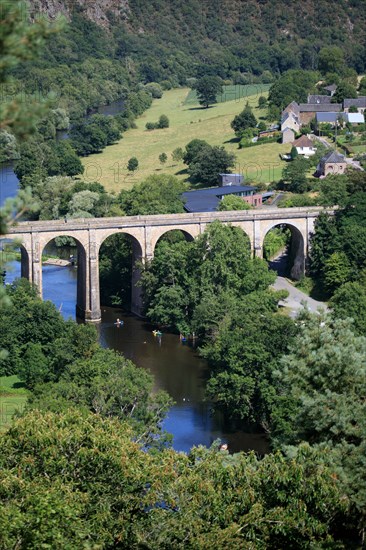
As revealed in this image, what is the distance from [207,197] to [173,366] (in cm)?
3018

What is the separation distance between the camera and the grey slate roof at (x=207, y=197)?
316ft

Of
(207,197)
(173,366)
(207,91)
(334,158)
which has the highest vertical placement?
(207,91)

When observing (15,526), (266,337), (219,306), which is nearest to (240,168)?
(219,306)

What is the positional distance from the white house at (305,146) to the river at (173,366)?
34638 millimetres

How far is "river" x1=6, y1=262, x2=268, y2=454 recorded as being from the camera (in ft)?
194

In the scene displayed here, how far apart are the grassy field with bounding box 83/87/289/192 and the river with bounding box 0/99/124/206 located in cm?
572

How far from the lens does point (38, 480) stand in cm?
3531

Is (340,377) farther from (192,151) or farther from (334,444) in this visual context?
(192,151)

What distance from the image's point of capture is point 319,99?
455ft

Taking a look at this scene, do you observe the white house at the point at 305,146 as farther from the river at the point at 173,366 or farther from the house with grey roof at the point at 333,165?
the river at the point at 173,366

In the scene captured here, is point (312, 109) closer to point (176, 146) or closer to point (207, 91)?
point (176, 146)

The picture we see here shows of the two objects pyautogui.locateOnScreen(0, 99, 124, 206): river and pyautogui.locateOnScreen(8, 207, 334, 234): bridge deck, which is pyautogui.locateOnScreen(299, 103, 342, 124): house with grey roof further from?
pyautogui.locateOnScreen(8, 207, 334, 234): bridge deck

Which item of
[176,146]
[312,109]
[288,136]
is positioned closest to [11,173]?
[176,146]

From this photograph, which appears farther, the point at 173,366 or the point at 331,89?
the point at 331,89
